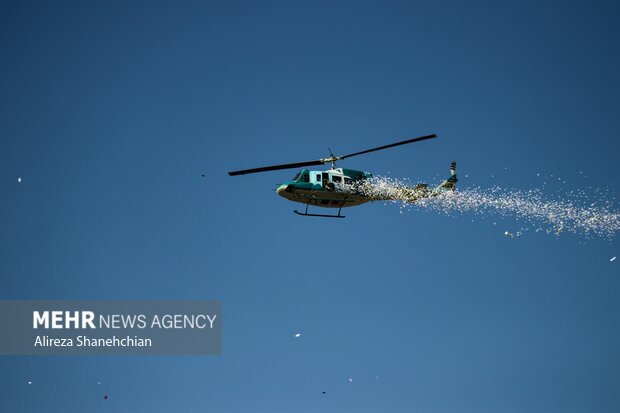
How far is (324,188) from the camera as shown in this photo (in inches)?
1292

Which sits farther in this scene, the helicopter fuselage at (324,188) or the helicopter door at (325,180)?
the helicopter door at (325,180)

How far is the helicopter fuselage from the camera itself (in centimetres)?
3272

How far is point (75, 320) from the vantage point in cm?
3394

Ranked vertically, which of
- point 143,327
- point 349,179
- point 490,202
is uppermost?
point 349,179

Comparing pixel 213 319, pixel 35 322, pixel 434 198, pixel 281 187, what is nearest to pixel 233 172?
pixel 281 187

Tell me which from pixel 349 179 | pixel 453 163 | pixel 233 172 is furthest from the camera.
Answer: pixel 453 163

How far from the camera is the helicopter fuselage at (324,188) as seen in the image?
3272cm

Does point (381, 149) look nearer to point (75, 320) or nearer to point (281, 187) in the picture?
point (281, 187)

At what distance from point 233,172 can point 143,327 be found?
7818 mm

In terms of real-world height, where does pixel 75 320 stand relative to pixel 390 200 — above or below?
below

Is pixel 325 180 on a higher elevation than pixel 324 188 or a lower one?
higher

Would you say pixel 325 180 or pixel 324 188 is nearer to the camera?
pixel 324 188

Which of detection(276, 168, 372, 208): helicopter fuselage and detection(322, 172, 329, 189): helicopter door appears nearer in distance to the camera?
detection(276, 168, 372, 208): helicopter fuselage

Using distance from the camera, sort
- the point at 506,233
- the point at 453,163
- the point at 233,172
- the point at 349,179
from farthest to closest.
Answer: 1. the point at 453,163
2. the point at 349,179
3. the point at 233,172
4. the point at 506,233
